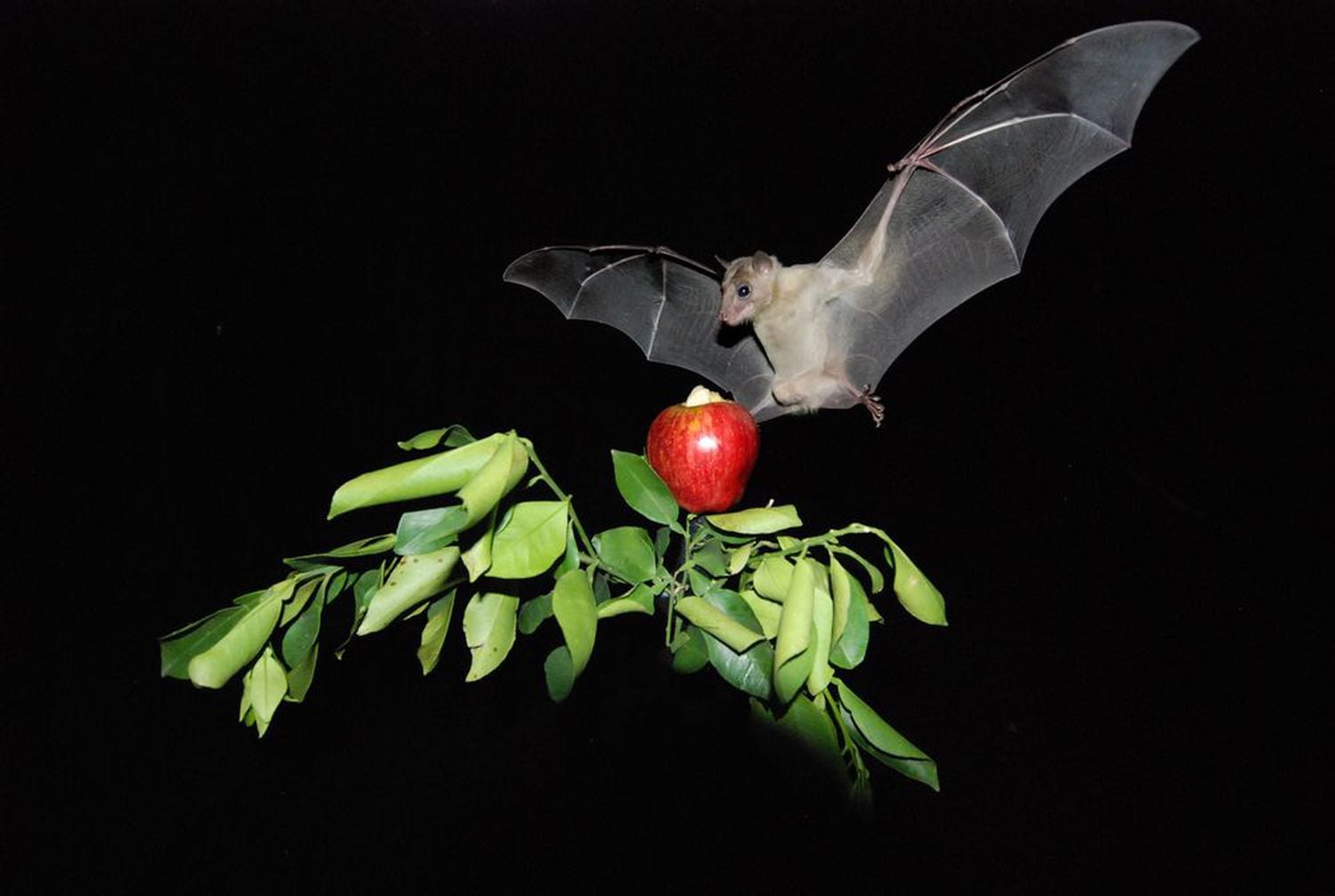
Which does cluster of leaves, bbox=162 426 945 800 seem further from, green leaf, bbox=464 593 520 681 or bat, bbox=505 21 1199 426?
bat, bbox=505 21 1199 426

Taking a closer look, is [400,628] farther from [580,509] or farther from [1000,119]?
[1000,119]

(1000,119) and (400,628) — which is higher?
(1000,119)

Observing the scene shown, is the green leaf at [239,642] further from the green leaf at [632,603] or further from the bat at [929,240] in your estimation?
the bat at [929,240]

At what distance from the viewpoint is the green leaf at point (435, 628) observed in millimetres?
1431

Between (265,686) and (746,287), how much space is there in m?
1.04

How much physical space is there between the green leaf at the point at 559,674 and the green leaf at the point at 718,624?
0.61 feet

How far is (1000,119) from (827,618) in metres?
0.97

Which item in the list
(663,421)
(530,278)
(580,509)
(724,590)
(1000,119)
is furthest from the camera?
(580,509)

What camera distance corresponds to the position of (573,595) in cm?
121

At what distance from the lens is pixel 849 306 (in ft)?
5.62

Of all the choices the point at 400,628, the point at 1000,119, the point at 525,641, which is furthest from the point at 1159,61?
the point at 400,628

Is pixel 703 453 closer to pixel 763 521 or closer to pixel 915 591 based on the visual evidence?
pixel 763 521

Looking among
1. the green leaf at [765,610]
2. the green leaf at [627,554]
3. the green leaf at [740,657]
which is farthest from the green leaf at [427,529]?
the green leaf at [765,610]

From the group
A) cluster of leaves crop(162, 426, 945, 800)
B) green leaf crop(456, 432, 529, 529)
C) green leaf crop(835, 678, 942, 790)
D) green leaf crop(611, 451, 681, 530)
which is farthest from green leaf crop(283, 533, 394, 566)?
green leaf crop(835, 678, 942, 790)
